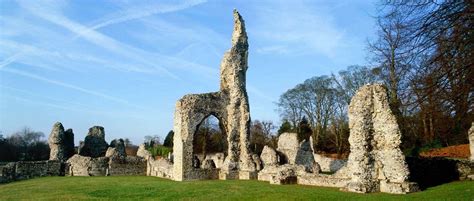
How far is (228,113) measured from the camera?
24844 millimetres

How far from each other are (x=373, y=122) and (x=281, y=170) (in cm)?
496

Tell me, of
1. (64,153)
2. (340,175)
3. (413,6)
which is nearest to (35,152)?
(64,153)

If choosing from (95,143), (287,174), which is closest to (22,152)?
(95,143)

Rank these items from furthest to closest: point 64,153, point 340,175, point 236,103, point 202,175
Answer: point 64,153 → point 236,103 → point 202,175 → point 340,175

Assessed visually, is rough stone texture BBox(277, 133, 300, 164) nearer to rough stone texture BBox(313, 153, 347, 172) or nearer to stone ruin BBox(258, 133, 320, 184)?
stone ruin BBox(258, 133, 320, 184)

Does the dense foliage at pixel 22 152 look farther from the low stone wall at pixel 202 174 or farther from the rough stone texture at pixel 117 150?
the low stone wall at pixel 202 174

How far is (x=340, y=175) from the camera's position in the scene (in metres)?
16.4

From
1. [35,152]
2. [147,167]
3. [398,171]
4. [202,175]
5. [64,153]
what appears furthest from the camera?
[35,152]

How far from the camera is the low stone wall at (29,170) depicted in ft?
83.3

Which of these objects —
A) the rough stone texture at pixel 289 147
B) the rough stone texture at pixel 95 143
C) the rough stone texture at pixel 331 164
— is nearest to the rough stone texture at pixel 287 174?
the rough stone texture at pixel 289 147

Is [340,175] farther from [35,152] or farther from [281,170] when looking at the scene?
[35,152]

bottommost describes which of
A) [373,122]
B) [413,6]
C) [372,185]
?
[372,185]

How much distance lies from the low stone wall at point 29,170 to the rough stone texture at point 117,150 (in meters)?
3.31

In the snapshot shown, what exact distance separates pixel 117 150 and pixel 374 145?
21.2 m
